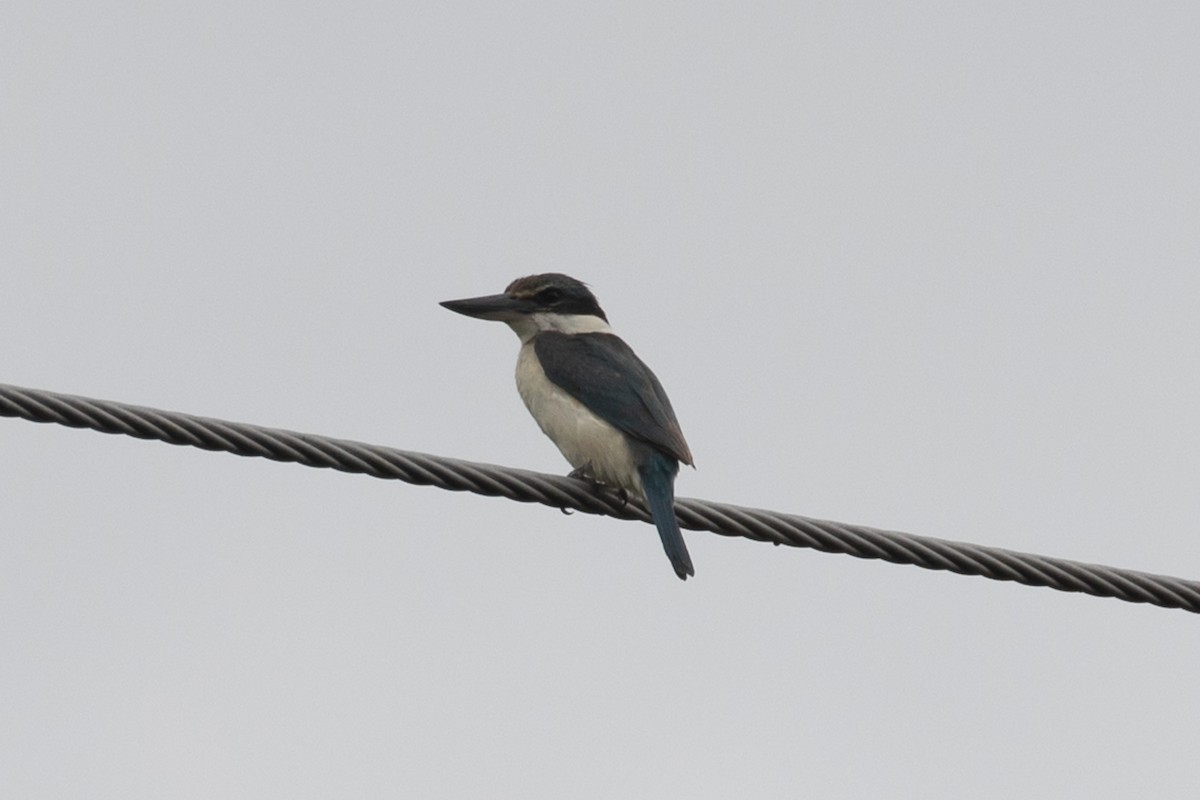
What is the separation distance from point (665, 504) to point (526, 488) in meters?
0.83

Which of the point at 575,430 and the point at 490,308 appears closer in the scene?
the point at 575,430

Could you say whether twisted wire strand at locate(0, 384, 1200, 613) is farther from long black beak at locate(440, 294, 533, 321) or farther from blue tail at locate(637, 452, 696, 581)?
long black beak at locate(440, 294, 533, 321)

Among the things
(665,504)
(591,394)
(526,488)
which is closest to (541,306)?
(591,394)

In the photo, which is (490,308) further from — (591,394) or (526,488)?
(526,488)

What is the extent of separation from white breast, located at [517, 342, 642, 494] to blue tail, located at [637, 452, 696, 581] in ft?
0.22

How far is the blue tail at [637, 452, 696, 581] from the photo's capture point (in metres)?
5.25

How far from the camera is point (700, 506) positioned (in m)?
4.70

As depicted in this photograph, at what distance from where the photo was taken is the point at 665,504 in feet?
17.5

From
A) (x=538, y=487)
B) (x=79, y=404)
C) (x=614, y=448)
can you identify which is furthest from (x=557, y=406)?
(x=79, y=404)

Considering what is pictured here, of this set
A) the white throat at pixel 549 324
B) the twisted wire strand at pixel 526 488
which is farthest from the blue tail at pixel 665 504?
the white throat at pixel 549 324

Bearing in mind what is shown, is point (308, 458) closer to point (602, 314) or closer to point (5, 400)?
point (5, 400)

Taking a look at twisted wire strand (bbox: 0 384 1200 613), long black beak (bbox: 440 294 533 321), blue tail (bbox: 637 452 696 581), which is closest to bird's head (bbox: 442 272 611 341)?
long black beak (bbox: 440 294 533 321)

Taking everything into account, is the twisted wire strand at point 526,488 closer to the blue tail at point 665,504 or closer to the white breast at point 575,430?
the blue tail at point 665,504

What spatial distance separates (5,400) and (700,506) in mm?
1662
